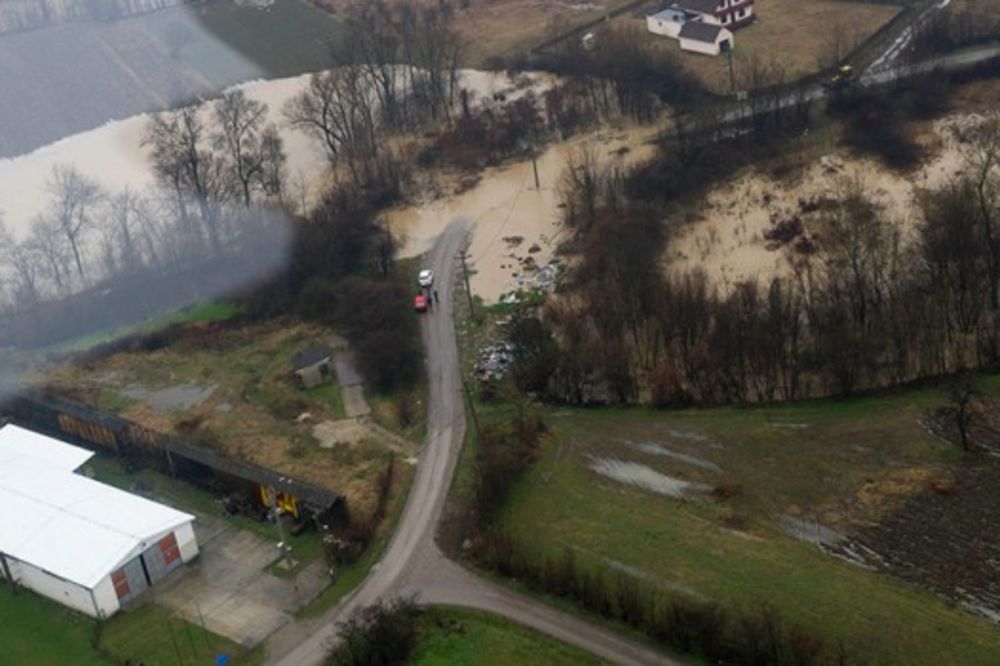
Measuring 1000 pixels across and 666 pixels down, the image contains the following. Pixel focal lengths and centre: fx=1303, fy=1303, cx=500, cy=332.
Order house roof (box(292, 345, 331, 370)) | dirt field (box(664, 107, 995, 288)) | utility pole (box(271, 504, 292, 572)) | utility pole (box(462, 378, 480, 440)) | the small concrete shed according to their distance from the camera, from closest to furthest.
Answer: utility pole (box(271, 504, 292, 572))
utility pole (box(462, 378, 480, 440))
the small concrete shed
house roof (box(292, 345, 331, 370))
dirt field (box(664, 107, 995, 288))

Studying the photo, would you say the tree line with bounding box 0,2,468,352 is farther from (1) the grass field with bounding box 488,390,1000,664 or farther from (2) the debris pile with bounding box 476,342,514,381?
(1) the grass field with bounding box 488,390,1000,664

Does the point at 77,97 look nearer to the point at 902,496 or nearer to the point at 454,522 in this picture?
the point at 454,522

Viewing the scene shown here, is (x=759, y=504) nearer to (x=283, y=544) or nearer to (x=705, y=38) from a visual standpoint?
(x=283, y=544)

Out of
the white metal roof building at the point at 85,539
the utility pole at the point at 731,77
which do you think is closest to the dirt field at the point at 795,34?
the utility pole at the point at 731,77

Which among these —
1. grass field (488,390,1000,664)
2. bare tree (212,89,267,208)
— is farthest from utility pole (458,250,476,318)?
bare tree (212,89,267,208)

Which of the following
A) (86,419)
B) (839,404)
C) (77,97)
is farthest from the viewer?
(77,97)

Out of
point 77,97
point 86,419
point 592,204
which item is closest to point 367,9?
point 77,97

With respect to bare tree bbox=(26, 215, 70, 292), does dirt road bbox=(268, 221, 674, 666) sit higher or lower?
lower
